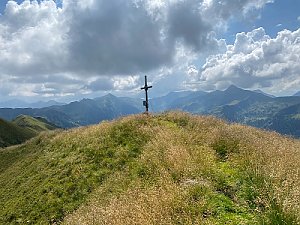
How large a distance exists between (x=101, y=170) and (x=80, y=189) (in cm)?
194

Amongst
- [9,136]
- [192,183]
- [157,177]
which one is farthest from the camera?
[9,136]

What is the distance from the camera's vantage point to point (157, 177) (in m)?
12.7

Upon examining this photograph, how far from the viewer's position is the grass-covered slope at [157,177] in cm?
840

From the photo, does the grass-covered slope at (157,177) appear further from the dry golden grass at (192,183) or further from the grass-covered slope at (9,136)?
the grass-covered slope at (9,136)

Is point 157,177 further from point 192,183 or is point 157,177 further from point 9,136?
point 9,136

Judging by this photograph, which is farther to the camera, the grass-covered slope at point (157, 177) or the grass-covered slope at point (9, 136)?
the grass-covered slope at point (9, 136)

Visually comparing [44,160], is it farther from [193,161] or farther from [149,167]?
[193,161]

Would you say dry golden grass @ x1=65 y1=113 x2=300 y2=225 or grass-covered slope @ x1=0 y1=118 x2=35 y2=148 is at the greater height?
dry golden grass @ x1=65 y1=113 x2=300 y2=225

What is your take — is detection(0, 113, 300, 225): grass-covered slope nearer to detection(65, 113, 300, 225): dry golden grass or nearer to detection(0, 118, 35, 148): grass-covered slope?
detection(65, 113, 300, 225): dry golden grass

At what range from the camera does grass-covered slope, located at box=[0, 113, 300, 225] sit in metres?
8.40

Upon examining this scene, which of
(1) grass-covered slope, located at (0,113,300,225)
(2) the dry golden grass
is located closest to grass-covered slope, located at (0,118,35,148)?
(1) grass-covered slope, located at (0,113,300,225)

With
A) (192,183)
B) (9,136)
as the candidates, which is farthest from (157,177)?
(9,136)

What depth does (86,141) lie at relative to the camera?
2481 centimetres

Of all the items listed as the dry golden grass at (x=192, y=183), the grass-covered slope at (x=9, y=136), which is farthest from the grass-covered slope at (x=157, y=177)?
the grass-covered slope at (x=9, y=136)
